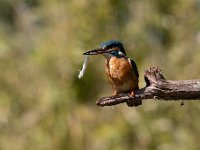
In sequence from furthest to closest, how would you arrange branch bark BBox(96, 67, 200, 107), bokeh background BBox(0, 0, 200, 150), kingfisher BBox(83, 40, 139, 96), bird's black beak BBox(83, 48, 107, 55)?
1. bokeh background BBox(0, 0, 200, 150)
2. kingfisher BBox(83, 40, 139, 96)
3. bird's black beak BBox(83, 48, 107, 55)
4. branch bark BBox(96, 67, 200, 107)

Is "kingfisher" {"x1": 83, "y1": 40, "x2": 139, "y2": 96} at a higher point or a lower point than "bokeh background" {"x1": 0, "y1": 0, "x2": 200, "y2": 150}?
lower

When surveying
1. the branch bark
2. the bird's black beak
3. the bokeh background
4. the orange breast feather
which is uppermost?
the bokeh background

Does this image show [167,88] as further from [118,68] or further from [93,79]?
[93,79]

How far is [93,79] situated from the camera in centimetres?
741

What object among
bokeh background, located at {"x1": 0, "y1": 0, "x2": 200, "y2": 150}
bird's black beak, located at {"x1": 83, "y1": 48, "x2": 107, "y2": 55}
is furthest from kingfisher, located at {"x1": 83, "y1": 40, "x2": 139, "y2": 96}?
bokeh background, located at {"x1": 0, "y1": 0, "x2": 200, "y2": 150}

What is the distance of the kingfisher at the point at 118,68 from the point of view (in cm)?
399

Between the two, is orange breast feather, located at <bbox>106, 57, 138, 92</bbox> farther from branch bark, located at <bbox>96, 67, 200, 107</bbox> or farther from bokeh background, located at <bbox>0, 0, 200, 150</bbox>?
bokeh background, located at <bbox>0, 0, 200, 150</bbox>

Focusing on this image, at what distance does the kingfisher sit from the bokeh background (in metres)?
2.98

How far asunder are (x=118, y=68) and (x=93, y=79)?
11.0 feet

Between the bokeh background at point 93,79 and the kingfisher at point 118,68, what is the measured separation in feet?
9.77

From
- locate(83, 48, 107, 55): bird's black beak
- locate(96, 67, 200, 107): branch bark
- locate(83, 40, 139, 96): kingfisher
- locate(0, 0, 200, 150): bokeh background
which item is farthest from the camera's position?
locate(0, 0, 200, 150): bokeh background

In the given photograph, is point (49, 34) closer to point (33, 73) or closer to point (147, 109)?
point (33, 73)

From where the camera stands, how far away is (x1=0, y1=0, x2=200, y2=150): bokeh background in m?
7.26

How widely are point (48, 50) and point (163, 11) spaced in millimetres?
1408
